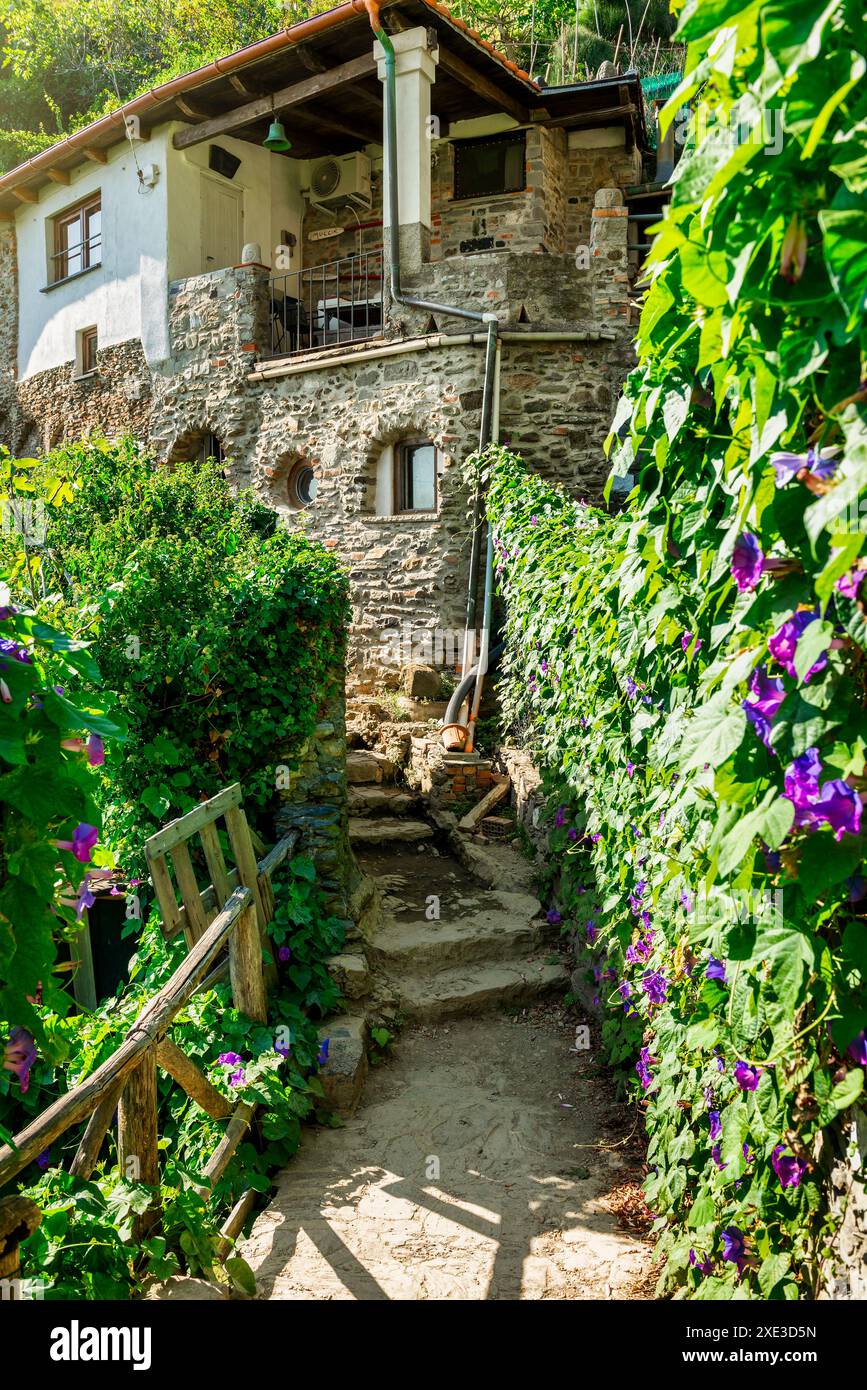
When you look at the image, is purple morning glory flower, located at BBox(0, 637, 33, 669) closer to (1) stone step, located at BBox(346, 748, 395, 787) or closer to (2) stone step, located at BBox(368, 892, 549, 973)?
(2) stone step, located at BBox(368, 892, 549, 973)

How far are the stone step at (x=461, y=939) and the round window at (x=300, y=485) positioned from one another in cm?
588

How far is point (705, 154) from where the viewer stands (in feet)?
4.17

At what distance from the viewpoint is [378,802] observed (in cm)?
780

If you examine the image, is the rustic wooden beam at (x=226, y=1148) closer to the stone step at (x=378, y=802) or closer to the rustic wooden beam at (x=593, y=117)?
the stone step at (x=378, y=802)

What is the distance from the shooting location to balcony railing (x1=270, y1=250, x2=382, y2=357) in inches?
436

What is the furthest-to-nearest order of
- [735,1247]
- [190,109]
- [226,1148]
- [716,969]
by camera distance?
[190,109], [226,1148], [735,1247], [716,969]

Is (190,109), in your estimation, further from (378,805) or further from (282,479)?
(378,805)

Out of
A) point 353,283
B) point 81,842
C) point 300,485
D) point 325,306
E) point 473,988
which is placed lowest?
point 473,988

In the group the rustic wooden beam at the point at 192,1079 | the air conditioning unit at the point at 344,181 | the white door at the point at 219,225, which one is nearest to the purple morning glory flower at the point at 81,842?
the rustic wooden beam at the point at 192,1079

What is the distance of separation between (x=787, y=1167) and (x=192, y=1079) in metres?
2.18

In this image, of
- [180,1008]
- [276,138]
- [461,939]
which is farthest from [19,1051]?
[276,138]
